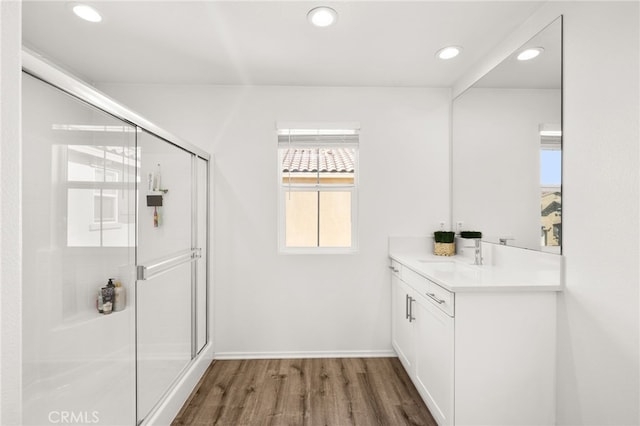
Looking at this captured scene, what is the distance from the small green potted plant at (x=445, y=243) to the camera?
2.64m

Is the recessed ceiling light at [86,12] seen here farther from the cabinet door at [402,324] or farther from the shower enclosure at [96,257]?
the cabinet door at [402,324]

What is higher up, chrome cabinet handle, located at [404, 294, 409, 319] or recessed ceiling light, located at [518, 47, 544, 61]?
recessed ceiling light, located at [518, 47, 544, 61]

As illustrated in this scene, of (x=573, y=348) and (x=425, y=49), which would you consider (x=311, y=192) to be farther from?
(x=573, y=348)

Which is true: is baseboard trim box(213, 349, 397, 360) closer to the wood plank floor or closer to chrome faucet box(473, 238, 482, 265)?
the wood plank floor

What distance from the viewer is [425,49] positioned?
2.17m

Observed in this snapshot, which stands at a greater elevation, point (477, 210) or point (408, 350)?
point (477, 210)

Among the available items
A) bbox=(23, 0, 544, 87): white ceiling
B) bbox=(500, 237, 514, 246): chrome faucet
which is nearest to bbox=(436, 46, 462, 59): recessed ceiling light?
bbox=(23, 0, 544, 87): white ceiling

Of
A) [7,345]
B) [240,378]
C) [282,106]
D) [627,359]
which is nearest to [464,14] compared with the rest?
[282,106]

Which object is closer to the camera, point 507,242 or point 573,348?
point 573,348

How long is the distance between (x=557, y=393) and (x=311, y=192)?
213cm

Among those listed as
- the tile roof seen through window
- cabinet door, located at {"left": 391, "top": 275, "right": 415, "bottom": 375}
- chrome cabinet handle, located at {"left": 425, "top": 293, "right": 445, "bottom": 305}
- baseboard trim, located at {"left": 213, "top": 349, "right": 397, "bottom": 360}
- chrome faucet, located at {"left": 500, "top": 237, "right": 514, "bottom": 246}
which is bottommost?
baseboard trim, located at {"left": 213, "top": 349, "right": 397, "bottom": 360}

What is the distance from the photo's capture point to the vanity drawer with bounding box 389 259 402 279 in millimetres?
2522

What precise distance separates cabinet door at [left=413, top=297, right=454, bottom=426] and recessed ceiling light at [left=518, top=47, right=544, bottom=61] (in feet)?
5.19

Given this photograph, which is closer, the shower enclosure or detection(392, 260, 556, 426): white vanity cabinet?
the shower enclosure
